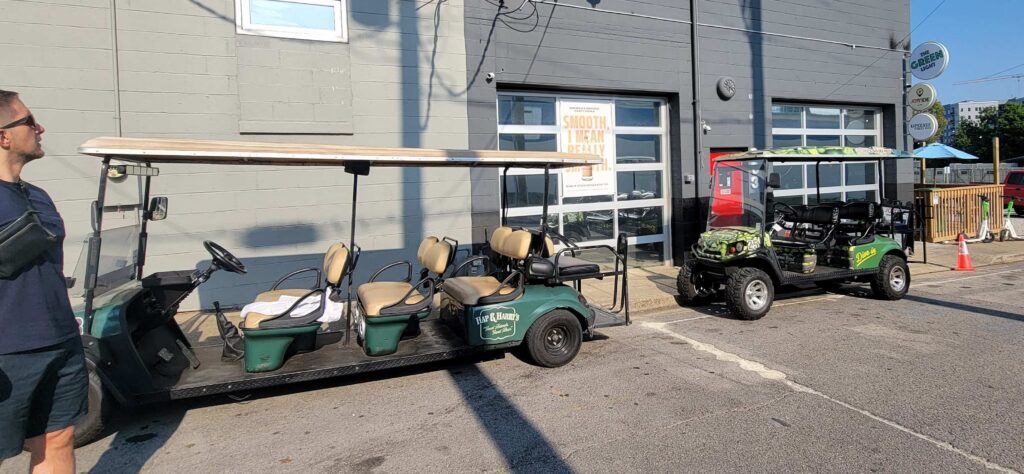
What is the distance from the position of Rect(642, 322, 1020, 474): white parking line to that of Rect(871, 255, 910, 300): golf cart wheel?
10.6ft

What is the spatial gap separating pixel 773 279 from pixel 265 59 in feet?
23.1

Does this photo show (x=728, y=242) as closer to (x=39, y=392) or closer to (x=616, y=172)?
(x=616, y=172)

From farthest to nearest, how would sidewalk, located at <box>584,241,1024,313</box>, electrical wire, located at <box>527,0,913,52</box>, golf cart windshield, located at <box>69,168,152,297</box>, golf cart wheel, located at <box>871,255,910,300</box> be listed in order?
electrical wire, located at <box>527,0,913,52</box>, sidewalk, located at <box>584,241,1024,313</box>, golf cart wheel, located at <box>871,255,910,300</box>, golf cart windshield, located at <box>69,168,152,297</box>

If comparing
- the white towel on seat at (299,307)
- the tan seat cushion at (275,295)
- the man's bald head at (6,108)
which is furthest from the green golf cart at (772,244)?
the man's bald head at (6,108)

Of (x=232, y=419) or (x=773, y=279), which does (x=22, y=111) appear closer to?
(x=232, y=419)

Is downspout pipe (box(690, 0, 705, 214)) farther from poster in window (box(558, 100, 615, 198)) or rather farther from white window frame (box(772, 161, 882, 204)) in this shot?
white window frame (box(772, 161, 882, 204))

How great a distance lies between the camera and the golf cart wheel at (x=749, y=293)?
6695 millimetres

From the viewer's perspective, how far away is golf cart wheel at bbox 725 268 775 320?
22.0ft

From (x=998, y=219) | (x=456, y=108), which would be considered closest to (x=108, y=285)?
(x=456, y=108)

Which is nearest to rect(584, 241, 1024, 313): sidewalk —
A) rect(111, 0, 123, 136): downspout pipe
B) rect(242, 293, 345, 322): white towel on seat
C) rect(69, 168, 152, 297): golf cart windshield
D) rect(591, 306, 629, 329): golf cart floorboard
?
rect(591, 306, 629, 329): golf cart floorboard

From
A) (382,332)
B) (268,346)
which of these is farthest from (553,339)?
(268,346)

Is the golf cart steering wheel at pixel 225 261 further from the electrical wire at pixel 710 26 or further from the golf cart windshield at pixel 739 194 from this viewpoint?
the electrical wire at pixel 710 26

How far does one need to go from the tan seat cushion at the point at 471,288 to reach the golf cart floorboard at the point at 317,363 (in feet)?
1.29

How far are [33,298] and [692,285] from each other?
677cm
